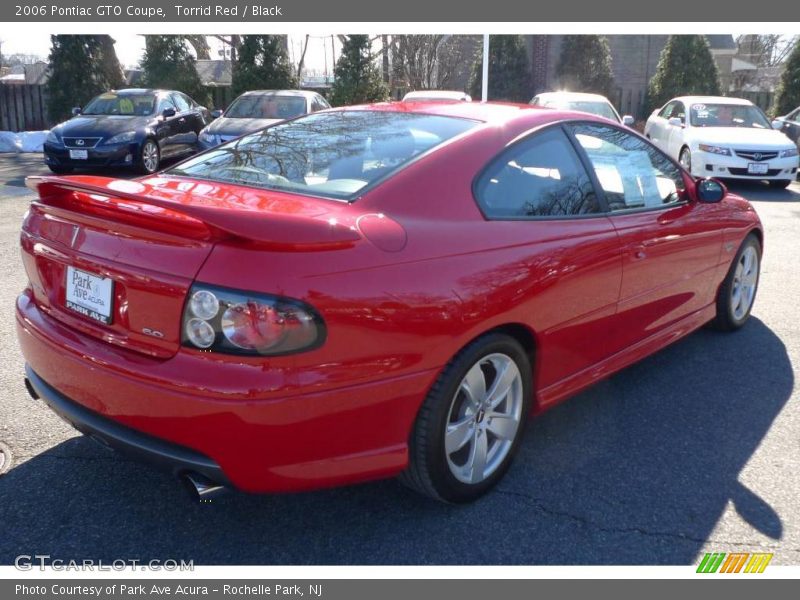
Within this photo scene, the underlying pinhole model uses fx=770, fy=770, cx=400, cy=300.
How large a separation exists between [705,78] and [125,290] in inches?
1001

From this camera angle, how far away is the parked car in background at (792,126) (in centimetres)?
1462

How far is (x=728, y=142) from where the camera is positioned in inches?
486

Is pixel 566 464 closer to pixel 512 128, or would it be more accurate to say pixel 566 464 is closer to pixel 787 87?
pixel 512 128

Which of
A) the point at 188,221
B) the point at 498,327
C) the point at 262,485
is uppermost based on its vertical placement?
the point at 188,221

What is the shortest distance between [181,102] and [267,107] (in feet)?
7.74

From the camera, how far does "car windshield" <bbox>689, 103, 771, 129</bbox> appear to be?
13422 millimetres

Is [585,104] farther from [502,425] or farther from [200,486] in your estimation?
[200,486]

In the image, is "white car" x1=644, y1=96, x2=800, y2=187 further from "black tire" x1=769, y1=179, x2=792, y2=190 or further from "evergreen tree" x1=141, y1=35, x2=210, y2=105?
"evergreen tree" x1=141, y1=35, x2=210, y2=105

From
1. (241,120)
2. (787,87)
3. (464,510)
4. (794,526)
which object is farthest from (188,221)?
(787,87)

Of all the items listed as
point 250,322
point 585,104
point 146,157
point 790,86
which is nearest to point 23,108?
point 146,157

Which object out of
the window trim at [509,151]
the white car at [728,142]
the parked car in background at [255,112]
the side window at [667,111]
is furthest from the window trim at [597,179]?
the side window at [667,111]

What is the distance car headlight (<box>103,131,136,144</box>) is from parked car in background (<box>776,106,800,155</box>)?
12061 mm

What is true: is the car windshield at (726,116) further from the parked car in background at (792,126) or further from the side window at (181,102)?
the side window at (181,102)

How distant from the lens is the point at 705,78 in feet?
80.5
